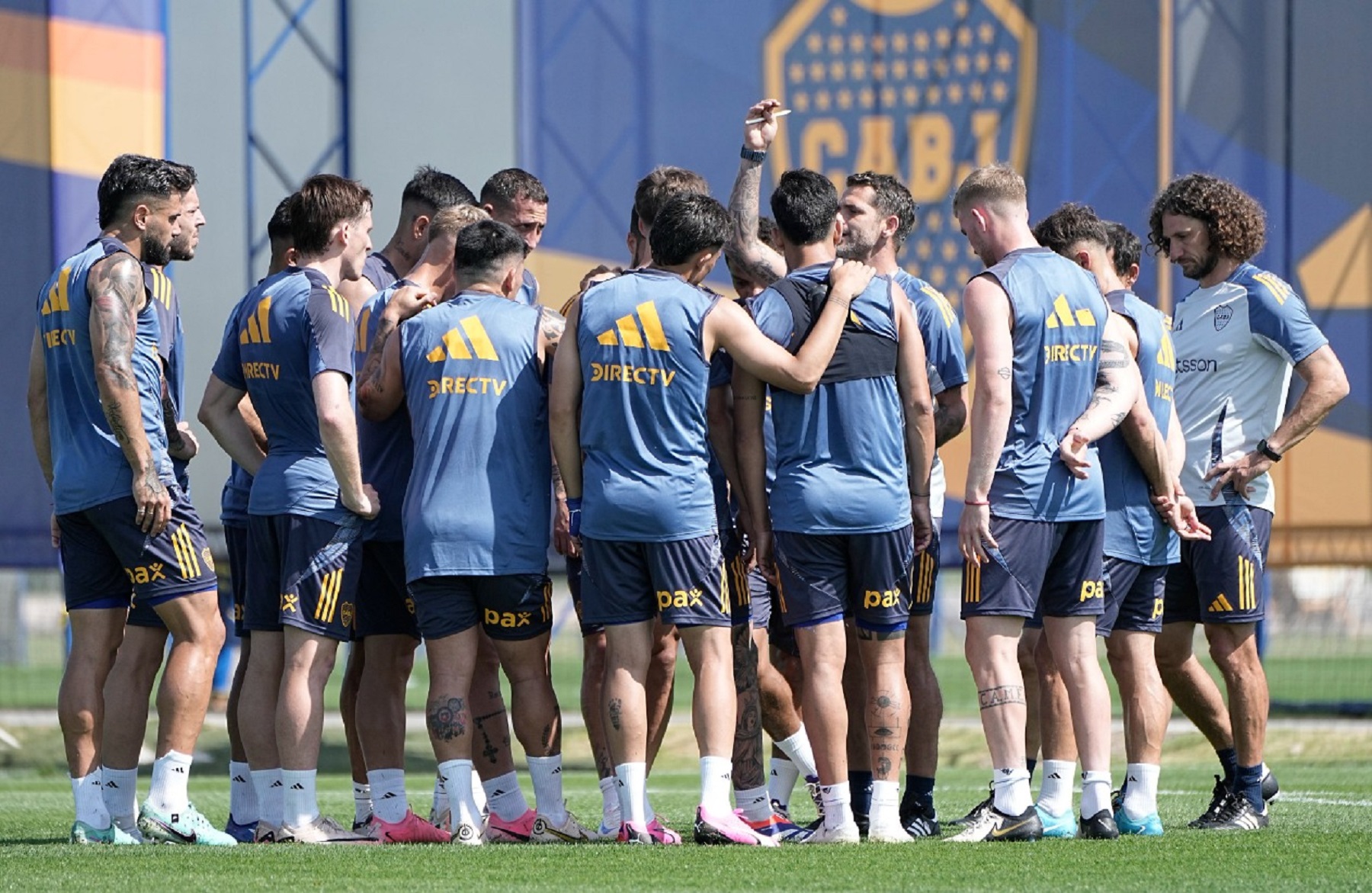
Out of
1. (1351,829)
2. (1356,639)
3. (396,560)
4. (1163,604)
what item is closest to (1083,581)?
(1163,604)

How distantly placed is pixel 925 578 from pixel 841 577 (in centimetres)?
51

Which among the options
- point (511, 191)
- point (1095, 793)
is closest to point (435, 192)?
point (511, 191)

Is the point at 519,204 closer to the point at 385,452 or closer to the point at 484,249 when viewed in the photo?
the point at 484,249

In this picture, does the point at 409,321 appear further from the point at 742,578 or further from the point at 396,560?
the point at 742,578

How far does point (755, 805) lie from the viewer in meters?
5.96

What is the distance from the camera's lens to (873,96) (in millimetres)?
11797

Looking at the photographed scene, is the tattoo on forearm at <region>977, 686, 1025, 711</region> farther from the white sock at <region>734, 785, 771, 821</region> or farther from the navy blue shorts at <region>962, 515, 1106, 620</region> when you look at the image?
the white sock at <region>734, 785, 771, 821</region>

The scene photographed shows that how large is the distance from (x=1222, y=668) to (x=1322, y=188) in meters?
6.00

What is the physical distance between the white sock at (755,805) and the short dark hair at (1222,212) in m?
2.65

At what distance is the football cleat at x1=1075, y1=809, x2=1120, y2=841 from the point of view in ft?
18.8

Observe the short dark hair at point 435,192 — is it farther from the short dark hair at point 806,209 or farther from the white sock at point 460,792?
the white sock at point 460,792

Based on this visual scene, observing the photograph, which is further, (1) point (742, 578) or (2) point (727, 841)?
(1) point (742, 578)

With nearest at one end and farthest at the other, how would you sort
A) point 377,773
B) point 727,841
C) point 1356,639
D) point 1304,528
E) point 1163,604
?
1. point 727,841
2. point 377,773
3. point 1163,604
4. point 1304,528
5. point 1356,639

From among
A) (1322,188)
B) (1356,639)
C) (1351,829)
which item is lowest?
(1356,639)
